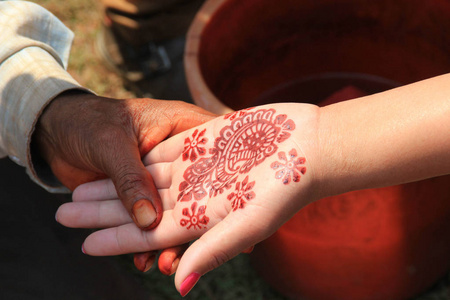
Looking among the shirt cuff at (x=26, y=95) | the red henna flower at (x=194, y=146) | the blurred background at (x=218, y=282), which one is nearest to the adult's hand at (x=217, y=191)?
the red henna flower at (x=194, y=146)

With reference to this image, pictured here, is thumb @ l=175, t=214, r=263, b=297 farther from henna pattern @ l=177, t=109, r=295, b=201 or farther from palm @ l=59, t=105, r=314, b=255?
henna pattern @ l=177, t=109, r=295, b=201

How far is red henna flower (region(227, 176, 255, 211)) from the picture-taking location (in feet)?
3.66

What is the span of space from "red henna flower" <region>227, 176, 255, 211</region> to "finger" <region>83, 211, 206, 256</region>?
12 centimetres

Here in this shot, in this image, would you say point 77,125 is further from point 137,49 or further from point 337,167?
point 137,49

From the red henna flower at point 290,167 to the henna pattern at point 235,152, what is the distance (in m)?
0.04

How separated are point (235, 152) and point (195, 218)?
0.21m

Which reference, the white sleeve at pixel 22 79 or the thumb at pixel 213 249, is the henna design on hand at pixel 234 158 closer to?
the thumb at pixel 213 249

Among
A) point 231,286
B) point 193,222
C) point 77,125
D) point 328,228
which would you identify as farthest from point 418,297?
point 77,125

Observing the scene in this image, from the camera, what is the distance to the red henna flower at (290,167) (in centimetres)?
111

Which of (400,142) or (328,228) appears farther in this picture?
(328,228)

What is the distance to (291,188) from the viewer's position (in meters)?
1.10

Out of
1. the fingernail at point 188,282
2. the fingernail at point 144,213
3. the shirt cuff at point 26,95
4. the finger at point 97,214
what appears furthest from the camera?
the shirt cuff at point 26,95

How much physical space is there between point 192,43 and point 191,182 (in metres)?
0.48

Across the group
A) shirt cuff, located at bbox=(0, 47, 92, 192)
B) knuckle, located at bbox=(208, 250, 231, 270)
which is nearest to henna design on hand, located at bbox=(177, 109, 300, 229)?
knuckle, located at bbox=(208, 250, 231, 270)
